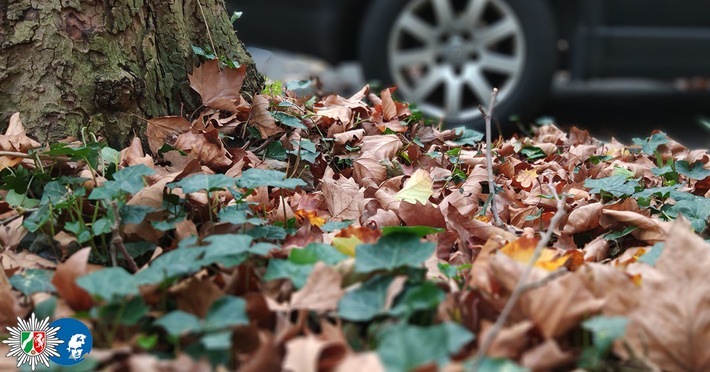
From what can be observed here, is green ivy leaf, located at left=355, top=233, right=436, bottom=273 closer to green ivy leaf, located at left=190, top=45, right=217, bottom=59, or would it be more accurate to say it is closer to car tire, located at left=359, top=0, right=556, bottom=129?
green ivy leaf, located at left=190, top=45, right=217, bottom=59

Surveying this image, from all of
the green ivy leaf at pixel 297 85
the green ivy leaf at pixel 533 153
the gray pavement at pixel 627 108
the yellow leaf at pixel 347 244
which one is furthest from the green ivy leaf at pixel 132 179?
the gray pavement at pixel 627 108

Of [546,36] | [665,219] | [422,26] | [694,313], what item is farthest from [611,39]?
[694,313]

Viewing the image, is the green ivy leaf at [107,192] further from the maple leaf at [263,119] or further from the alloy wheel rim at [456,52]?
the alloy wheel rim at [456,52]

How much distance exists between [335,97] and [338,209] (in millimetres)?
719

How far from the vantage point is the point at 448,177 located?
202 centimetres

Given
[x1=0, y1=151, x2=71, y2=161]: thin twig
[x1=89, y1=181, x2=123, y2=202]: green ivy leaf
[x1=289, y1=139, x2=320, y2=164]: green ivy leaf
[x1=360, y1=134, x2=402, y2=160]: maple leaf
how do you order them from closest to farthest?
[x1=89, y1=181, x2=123, y2=202]: green ivy leaf → [x1=0, y1=151, x2=71, y2=161]: thin twig → [x1=289, y1=139, x2=320, y2=164]: green ivy leaf → [x1=360, y1=134, x2=402, y2=160]: maple leaf

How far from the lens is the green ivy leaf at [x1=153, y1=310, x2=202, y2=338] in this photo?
1.10m

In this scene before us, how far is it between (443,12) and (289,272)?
3498 millimetres

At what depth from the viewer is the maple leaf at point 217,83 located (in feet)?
6.43

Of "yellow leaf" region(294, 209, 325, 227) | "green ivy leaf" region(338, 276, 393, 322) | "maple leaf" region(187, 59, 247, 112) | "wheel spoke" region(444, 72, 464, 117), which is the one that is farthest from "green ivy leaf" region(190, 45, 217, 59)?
"wheel spoke" region(444, 72, 464, 117)

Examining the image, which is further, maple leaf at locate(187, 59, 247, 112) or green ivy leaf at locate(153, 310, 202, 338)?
maple leaf at locate(187, 59, 247, 112)

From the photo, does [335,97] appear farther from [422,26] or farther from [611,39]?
[611,39]

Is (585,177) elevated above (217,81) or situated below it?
below

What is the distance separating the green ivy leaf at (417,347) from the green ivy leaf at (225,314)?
214 millimetres
